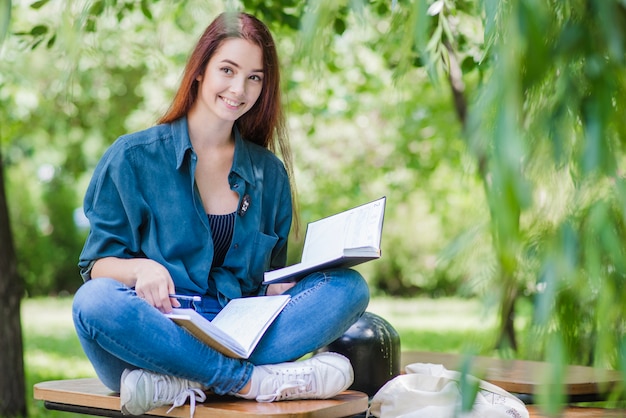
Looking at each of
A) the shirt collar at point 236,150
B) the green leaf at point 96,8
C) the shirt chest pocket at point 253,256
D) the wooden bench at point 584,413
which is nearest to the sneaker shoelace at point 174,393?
the shirt chest pocket at point 253,256

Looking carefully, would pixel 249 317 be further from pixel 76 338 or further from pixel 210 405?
pixel 76 338

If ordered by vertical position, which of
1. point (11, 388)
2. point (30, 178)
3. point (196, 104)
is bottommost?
point (11, 388)

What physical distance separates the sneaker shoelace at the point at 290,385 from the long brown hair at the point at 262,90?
0.60m

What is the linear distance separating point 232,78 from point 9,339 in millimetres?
2135

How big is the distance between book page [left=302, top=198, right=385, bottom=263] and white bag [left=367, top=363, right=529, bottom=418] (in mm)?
382

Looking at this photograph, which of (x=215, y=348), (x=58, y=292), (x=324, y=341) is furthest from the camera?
(x=58, y=292)

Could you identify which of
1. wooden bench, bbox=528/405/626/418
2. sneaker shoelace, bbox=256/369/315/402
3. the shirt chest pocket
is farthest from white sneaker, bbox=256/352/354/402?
wooden bench, bbox=528/405/626/418

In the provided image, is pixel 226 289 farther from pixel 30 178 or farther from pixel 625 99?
pixel 30 178

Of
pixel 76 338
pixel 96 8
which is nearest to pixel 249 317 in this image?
pixel 96 8

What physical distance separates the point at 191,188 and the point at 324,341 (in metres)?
0.55

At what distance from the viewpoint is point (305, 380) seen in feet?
7.23

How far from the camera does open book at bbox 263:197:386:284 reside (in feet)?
7.14

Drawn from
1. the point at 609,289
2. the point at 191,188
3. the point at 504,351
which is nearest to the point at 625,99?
the point at 609,289

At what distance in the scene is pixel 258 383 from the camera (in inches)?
86.4
